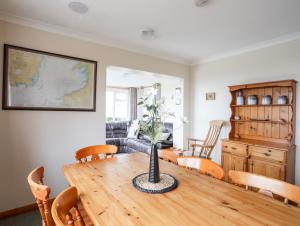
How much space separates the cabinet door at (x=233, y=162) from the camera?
9.32 ft

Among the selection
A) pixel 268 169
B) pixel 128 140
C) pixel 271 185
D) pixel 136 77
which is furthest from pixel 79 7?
pixel 128 140

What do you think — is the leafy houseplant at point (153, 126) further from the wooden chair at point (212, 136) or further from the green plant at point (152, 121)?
the wooden chair at point (212, 136)

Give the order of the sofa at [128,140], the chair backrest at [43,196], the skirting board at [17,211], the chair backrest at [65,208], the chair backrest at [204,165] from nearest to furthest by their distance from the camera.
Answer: the chair backrest at [65,208] < the chair backrest at [43,196] < the chair backrest at [204,165] < the skirting board at [17,211] < the sofa at [128,140]

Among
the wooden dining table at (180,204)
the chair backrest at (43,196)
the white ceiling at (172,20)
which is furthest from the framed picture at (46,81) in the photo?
the chair backrest at (43,196)

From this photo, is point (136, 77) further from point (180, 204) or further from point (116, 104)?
point (180, 204)

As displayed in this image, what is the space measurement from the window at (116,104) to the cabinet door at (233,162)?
5546mm

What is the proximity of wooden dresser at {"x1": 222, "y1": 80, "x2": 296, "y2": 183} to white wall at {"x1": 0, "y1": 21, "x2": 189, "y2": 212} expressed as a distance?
7.55ft

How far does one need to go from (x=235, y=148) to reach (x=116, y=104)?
5.94 meters

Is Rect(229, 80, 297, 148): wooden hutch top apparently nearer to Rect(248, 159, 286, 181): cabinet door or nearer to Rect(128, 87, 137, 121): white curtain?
Rect(248, 159, 286, 181): cabinet door

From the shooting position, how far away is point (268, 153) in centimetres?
257

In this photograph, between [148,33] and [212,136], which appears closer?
[148,33]

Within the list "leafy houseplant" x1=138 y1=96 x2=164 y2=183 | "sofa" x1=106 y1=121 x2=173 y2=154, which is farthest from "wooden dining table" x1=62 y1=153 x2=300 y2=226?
"sofa" x1=106 y1=121 x2=173 y2=154

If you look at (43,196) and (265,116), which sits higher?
(265,116)

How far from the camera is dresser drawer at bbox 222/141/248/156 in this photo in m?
2.85
